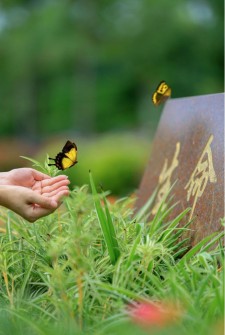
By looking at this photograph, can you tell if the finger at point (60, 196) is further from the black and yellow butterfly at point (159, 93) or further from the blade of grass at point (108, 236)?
the black and yellow butterfly at point (159, 93)

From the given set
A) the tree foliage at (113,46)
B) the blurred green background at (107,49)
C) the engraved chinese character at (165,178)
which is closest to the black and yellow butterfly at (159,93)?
the engraved chinese character at (165,178)

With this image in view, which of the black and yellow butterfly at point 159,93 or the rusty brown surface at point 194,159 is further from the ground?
the black and yellow butterfly at point 159,93

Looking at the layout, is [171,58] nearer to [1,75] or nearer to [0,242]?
[1,75]

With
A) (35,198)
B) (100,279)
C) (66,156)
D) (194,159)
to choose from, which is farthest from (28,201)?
(194,159)

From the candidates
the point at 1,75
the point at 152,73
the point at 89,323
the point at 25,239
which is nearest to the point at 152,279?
the point at 89,323

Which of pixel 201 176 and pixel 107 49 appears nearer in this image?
pixel 201 176

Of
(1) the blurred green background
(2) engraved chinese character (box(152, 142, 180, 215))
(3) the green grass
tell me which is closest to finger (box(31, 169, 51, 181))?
(3) the green grass

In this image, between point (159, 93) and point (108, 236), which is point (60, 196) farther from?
point (159, 93)
